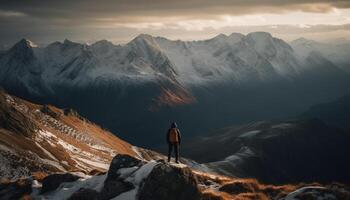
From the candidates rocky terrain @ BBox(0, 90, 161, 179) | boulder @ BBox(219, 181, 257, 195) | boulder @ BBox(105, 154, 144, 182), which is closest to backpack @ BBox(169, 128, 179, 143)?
boulder @ BBox(105, 154, 144, 182)

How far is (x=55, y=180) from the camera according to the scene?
4875cm

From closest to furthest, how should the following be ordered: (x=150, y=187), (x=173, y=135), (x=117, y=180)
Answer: (x=150, y=187)
(x=117, y=180)
(x=173, y=135)

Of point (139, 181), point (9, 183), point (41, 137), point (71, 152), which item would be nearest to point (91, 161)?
point (71, 152)

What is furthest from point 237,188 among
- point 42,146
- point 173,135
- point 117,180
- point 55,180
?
point 42,146

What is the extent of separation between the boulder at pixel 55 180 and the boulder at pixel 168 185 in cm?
1025

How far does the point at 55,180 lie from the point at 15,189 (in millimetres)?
3862

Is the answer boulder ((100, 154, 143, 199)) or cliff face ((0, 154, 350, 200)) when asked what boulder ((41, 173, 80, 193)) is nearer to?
cliff face ((0, 154, 350, 200))

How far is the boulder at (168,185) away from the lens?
132 ft

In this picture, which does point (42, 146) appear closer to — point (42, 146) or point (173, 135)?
point (42, 146)

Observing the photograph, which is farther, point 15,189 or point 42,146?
point 42,146

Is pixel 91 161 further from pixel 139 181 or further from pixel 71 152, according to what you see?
pixel 139 181

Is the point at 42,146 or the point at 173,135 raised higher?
the point at 173,135

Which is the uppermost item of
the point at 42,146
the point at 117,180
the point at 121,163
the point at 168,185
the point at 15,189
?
the point at 168,185

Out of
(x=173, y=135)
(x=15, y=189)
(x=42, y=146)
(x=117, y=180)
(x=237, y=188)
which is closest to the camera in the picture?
(x=117, y=180)
